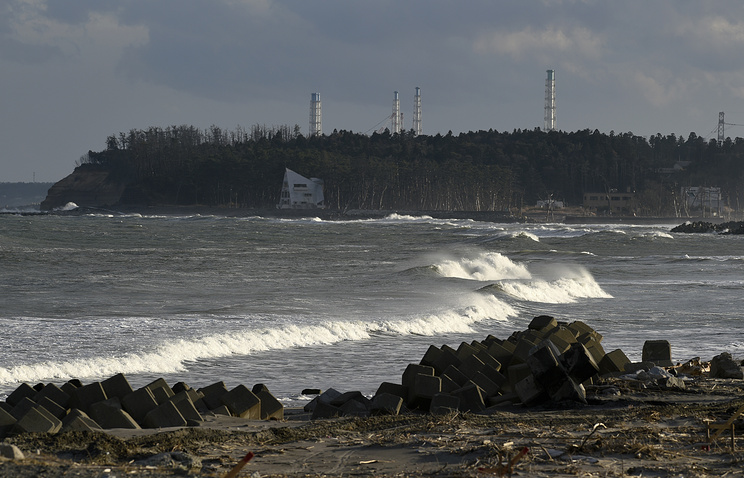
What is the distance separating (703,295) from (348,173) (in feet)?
565

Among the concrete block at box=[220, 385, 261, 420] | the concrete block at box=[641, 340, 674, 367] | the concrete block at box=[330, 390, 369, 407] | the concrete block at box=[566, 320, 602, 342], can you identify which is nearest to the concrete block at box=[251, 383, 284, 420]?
the concrete block at box=[220, 385, 261, 420]

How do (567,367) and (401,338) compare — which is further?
(401,338)

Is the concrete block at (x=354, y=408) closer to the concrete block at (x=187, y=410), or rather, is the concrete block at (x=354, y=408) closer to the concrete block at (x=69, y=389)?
the concrete block at (x=187, y=410)

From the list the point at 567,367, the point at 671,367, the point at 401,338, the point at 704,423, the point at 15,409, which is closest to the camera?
the point at 704,423

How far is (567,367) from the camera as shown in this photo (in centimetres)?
884

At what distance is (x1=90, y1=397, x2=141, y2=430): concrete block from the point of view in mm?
7965

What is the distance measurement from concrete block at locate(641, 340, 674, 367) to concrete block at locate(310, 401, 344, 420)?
492 cm

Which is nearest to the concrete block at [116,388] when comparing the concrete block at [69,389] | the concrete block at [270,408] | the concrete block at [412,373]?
the concrete block at [69,389]

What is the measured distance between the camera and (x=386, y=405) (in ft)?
29.0

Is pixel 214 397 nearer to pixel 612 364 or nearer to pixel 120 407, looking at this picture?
pixel 120 407

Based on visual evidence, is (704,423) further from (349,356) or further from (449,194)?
(449,194)

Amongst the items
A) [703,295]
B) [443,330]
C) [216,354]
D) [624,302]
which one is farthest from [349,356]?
[703,295]

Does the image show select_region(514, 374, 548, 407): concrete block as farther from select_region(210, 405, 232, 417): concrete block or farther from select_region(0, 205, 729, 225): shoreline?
select_region(0, 205, 729, 225): shoreline

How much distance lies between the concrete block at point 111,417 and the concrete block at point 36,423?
0.62 metres
